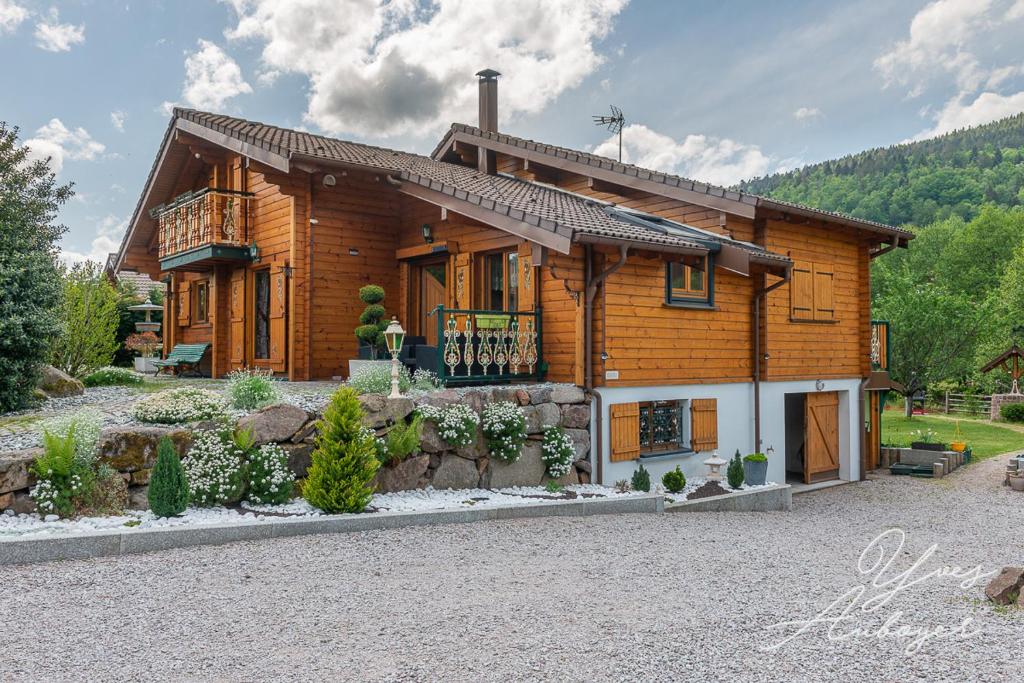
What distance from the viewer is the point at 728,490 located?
1042 cm

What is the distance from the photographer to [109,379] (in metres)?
12.2

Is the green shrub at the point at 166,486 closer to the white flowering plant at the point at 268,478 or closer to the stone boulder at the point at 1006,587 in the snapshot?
the white flowering plant at the point at 268,478

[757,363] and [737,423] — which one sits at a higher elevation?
[757,363]

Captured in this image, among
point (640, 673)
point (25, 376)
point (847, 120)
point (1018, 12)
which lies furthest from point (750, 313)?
point (847, 120)

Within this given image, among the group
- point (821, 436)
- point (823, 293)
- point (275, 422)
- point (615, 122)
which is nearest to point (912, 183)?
point (615, 122)

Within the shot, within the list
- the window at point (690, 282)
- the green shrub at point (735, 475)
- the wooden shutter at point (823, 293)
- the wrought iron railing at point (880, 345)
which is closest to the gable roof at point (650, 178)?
the wooden shutter at point (823, 293)

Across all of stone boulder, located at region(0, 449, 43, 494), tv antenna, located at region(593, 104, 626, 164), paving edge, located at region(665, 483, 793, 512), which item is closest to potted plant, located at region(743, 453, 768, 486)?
paving edge, located at region(665, 483, 793, 512)

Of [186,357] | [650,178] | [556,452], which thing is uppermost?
[650,178]

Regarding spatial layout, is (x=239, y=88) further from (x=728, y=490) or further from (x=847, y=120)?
(x=847, y=120)

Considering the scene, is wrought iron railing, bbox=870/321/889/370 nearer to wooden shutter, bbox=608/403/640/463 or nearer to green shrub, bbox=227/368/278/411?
wooden shutter, bbox=608/403/640/463

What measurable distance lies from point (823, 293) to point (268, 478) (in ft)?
34.7

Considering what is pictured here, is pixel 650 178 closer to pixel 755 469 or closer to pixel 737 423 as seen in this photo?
pixel 737 423

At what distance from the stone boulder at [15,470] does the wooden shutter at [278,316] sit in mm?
6003

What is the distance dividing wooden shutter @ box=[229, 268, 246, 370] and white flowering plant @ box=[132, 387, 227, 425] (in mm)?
5503
